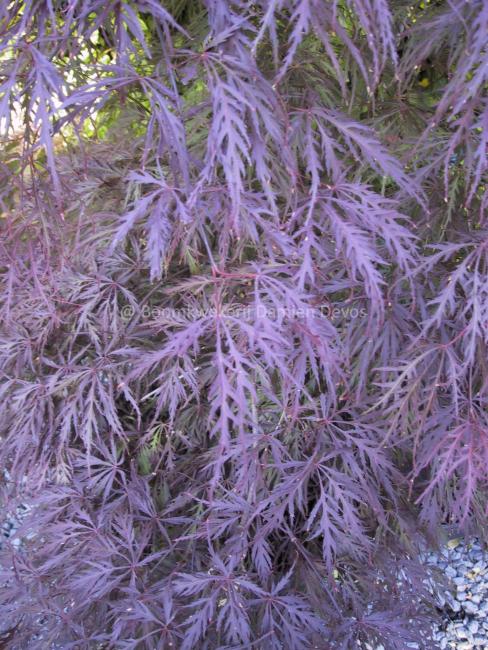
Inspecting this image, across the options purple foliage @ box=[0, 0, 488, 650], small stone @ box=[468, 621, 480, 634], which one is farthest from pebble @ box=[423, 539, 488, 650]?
purple foliage @ box=[0, 0, 488, 650]

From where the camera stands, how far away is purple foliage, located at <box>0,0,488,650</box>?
3.71 feet

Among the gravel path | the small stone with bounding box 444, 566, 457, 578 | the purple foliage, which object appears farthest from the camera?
the small stone with bounding box 444, 566, 457, 578

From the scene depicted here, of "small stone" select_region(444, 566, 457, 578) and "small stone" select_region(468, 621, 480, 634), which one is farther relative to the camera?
"small stone" select_region(444, 566, 457, 578)

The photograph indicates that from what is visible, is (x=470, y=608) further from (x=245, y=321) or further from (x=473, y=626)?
(x=245, y=321)

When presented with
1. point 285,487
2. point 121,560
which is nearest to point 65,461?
point 121,560

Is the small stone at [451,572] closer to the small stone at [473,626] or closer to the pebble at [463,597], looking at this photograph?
the pebble at [463,597]

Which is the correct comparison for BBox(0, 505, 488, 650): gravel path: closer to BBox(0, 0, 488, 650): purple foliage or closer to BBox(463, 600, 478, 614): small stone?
BBox(463, 600, 478, 614): small stone

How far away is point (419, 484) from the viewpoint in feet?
5.24

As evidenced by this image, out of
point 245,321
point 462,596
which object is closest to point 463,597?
point 462,596

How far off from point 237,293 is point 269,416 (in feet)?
1.13

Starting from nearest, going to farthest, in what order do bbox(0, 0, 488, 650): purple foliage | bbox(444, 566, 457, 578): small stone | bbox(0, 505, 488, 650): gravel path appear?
bbox(0, 0, 488, 650): purple foliage
bbox(0, 505, 488, 650): gravel path
bbox(444, 566, 457, 578): small stone

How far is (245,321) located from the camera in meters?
1.20

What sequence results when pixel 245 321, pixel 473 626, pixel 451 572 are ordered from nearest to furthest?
1. pixel 245 321
2. pixel 473 626
3. pixel 451 572

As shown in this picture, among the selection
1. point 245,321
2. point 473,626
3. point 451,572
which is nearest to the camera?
point 245,321
